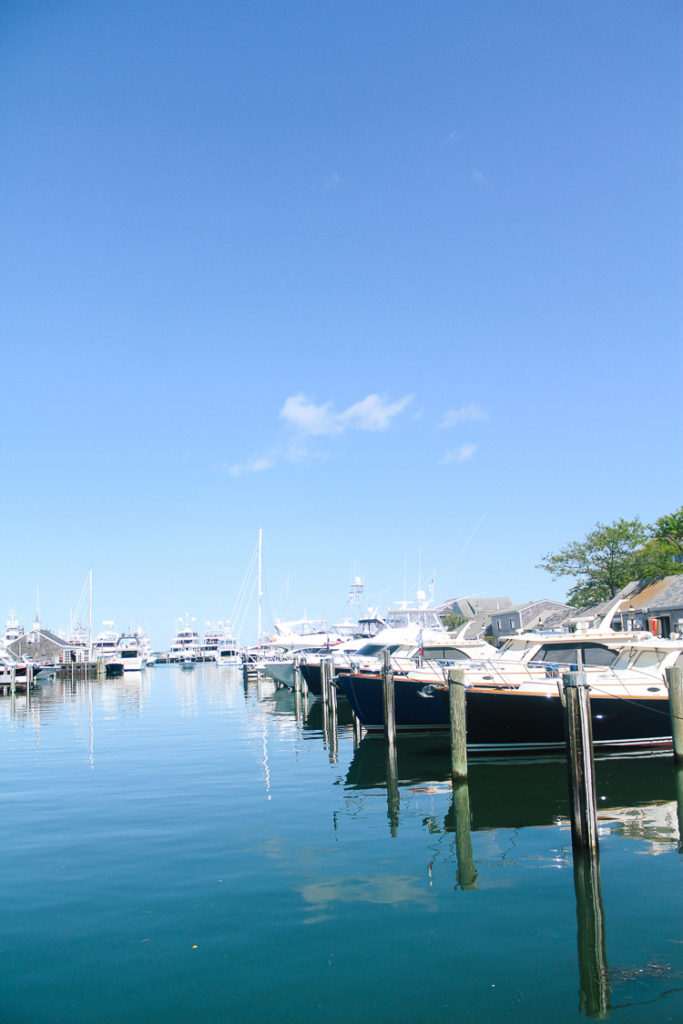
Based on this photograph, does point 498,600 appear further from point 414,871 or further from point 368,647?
point 414,871

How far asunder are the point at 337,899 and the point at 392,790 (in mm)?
7036

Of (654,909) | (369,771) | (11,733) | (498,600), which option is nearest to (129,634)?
(498,600)

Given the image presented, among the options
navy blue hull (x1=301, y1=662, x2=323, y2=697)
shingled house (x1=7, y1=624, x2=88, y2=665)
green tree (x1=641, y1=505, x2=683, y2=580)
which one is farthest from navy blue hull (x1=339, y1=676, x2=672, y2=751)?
shingled house (x1=7, y1=624, x2=88, y2=665)

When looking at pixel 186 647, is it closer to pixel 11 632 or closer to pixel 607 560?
pixel 11 632

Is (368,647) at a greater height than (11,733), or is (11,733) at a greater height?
(368,647)

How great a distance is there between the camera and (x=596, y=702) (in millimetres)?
18391

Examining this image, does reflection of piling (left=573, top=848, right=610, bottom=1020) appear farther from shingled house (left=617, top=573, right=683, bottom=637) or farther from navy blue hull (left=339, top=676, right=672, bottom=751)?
shingled house (left=617, top=573, right=683, bottom=637)

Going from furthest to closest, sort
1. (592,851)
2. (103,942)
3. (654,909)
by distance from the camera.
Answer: (592,851) → (654,909) → (103,942)

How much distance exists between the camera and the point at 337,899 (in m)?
9.66

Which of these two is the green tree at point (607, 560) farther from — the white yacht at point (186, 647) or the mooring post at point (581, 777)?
the white yacht at point (186, 647)

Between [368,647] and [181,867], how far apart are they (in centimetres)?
2308

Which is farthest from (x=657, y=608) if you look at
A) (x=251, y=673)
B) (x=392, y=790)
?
(x=251, y=673)

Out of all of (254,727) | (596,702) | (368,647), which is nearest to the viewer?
(596,702)

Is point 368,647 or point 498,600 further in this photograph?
point 498,600
